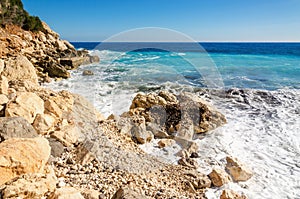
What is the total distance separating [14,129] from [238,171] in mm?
3086

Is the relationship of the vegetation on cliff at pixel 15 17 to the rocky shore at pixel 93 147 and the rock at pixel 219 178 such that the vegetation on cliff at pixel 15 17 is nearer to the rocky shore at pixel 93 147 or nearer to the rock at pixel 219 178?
the rocky shore at pixel 93 147

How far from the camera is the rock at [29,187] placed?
1.87 meters

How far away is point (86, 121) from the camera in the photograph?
171 inches

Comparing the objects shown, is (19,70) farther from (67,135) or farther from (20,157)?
(20,157)

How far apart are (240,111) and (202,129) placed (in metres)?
2.35

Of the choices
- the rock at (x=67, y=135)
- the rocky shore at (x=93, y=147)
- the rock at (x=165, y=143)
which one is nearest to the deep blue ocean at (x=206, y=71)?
the rocky shore at (x=93, y=147)

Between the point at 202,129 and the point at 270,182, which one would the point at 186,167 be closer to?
the point at 270,182

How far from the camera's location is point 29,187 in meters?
1.95

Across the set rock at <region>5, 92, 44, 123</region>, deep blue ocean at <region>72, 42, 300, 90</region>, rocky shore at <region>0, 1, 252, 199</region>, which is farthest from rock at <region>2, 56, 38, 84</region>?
deep blue ocean at <region>72, 42, 300, 90</region>

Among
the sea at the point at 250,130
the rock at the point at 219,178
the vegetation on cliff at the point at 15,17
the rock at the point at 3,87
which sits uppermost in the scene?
the vegetation on cliff at the point at 15,17

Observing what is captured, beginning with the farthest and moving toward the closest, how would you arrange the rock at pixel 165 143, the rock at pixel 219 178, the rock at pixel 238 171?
1. the rock at pixel 165 143
2. the rock at pixel 238 171
3. the rock at pixel 219 178

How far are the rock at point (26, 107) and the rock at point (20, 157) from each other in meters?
0.92

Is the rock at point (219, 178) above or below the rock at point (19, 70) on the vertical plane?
below

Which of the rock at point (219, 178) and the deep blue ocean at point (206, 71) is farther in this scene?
the deep blue ocean at point (206, 71)
